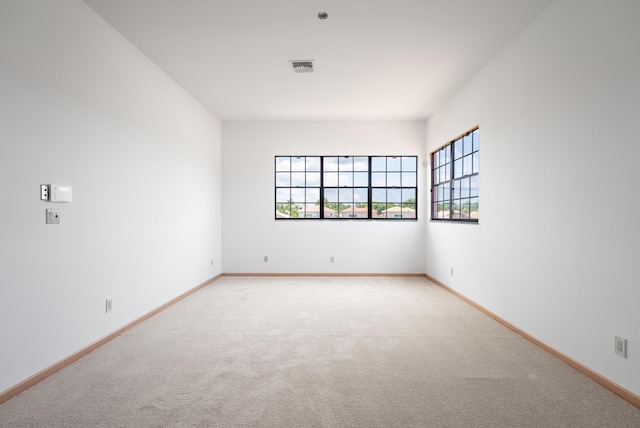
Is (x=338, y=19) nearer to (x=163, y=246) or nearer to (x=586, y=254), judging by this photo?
(x=586, y=254)

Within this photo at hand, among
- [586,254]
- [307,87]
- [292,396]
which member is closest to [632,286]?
[586,254]

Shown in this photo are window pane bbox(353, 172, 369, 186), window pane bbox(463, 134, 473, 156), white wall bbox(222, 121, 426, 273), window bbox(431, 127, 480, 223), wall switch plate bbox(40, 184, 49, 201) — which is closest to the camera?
wall switch plate bbox(40, 184, 49, 201)

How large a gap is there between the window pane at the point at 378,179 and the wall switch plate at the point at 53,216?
16.2 feet

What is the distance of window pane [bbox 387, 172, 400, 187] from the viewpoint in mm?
6398

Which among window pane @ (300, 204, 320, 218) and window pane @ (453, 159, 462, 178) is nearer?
window pane @ (453, 159, 462, 178)

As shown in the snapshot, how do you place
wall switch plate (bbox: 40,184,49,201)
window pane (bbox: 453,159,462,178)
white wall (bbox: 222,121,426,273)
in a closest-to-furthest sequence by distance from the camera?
wall switch plate (bbox: 40,184,49,201) → window pane (bbox: 453,159,462,178) → white wall (bbox: 222,121,426,273)

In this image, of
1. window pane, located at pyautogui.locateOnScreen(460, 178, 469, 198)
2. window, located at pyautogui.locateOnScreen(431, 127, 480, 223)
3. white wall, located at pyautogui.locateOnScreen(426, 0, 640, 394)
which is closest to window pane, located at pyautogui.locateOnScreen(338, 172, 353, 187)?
window, located at pyautogui.locateOnScreen(431, 127, 480, 223)

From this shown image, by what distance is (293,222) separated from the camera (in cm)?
639

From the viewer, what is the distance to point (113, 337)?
3146 mm

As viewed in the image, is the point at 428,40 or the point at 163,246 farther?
the point at 163,246

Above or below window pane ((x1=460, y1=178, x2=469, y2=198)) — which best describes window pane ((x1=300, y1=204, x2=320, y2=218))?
below

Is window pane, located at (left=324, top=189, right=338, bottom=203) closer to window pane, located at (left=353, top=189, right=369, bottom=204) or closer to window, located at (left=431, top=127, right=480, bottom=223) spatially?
window pane, located at (left=353, top=189, right=369, bottom=204)

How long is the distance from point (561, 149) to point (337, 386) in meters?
2.53

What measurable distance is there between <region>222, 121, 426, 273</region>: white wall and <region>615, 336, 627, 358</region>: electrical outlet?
413 centimetres
